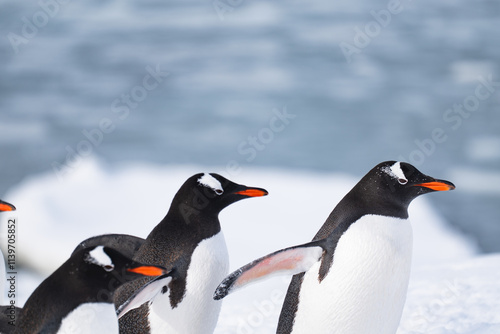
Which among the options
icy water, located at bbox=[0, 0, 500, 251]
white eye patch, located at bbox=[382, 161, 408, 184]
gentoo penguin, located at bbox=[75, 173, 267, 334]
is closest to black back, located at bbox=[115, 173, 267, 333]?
gentoo penguin, located at bbox=[75, 173, 267, 334]

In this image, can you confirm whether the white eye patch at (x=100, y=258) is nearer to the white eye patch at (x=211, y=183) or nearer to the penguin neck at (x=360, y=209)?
the white eye patch at (x=211, y=183)

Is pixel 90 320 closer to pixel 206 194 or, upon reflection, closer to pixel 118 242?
pixel 206 194

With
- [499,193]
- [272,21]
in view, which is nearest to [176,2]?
[272,21]

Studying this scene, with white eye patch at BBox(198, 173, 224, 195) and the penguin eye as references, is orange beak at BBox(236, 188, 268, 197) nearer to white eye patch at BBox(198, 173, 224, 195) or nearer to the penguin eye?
white eye patch at BBox(198, 173, 224, 195)

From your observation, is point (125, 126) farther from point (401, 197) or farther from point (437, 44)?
point (401, 197)

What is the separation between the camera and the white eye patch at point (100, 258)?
1.32m

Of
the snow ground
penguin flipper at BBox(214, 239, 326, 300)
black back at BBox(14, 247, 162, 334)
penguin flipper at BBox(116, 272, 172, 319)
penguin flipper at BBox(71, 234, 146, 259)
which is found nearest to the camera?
black back at BBox(14, 247, 162, 334)

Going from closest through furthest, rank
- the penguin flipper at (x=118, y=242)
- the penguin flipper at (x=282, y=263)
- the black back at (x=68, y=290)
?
the black back at (x=68, y=290) < the penguin flipper at (x=282, y=263) < the penguin flipper at (x=118, y=242)

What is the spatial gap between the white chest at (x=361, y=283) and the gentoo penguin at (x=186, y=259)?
0.25 m

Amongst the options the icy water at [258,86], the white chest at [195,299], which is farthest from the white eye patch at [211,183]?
the icy water at [258,86]

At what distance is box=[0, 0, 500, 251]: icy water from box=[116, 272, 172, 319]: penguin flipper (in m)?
8.21

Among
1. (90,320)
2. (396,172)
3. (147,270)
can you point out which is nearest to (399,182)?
(396,172)

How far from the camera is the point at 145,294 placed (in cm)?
160

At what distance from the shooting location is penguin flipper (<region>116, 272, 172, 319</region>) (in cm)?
155
